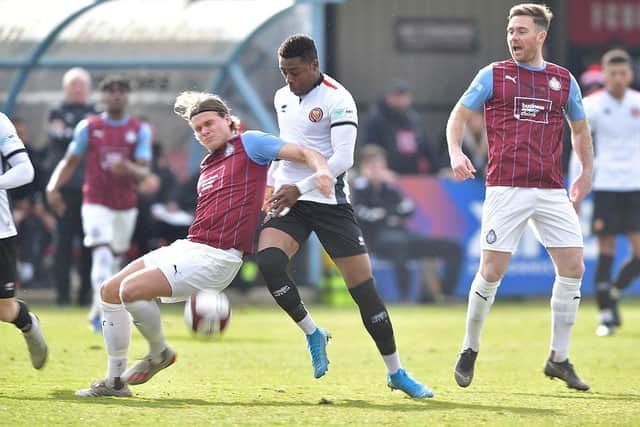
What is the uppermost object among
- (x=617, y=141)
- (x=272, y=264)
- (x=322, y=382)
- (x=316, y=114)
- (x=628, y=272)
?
(x=316, y=114)

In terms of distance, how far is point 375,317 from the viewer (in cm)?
843

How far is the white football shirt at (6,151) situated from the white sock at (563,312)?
345 cm

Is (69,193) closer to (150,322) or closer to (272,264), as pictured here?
(272,264)

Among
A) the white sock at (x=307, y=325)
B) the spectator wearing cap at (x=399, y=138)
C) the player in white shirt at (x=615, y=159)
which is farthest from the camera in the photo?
the spectator wearing cap at (x=399, y=138)

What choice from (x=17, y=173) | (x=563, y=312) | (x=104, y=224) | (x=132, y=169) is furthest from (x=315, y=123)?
(x=104, y=224)

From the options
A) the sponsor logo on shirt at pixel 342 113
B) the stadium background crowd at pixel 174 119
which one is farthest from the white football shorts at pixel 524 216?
the stadium background crowd at pixel 174 119

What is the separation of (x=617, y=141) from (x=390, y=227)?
503cm

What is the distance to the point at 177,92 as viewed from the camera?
1869 cm

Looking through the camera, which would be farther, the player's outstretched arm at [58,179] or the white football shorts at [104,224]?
the white football shorts at [104,224]

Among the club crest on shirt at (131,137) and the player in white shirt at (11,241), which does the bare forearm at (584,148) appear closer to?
the player in white shirt at (11,241)

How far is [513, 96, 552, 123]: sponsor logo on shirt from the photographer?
8719mm

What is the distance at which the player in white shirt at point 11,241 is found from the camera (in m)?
8.73

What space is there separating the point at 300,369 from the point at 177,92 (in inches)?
362

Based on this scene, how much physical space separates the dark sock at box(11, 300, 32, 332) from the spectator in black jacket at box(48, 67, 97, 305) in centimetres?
648
